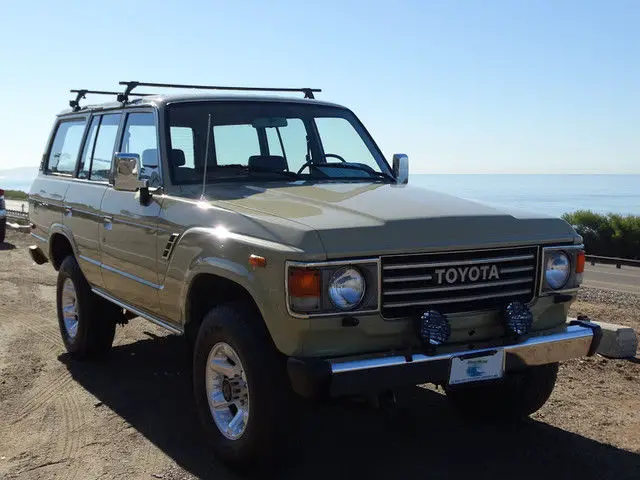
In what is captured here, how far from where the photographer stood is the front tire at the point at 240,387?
369 centimetres

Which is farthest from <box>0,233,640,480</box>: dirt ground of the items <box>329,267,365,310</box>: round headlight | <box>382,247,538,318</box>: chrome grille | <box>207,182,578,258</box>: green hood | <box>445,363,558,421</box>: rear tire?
<box>207,182,578,258</box>: green hood

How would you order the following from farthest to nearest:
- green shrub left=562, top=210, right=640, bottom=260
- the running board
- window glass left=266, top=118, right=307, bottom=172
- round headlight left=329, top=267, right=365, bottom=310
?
green shrub left=562, top=210, right=640, bottom=260 → window glass left=266, top=118, right=307, bottom=172 → the running board → round headlight left=329, top=267, right=365, bottom=310

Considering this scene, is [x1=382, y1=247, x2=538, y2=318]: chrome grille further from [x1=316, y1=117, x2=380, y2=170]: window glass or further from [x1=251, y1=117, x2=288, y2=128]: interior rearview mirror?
[x1=251, y1=117, x2=288, y2=128]: interior rearview mirror

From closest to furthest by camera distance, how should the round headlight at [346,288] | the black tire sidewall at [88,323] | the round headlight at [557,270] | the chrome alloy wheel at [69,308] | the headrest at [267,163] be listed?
the round headlight at [346,288] < the round headlight at [557,270] < the headrest at [267,163] < the black tire sidewall at [88,323] < the chrome alloy wheel at [69,308]

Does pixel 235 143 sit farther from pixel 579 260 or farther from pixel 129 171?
pixel 579 260

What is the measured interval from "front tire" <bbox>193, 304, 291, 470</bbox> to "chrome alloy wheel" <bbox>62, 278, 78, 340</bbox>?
2.70m

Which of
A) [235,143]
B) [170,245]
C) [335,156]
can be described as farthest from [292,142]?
[170,245]

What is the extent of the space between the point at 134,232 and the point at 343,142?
5.58ft

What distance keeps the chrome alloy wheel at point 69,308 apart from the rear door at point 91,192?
50 centimetres

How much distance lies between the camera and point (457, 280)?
3.79 meters

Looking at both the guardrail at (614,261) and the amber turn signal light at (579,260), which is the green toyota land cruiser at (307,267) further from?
the guardrail at (614,261)

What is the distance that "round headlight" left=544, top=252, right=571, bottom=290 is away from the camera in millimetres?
4109

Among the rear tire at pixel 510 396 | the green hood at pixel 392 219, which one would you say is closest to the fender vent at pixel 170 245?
the green hood at pixel 392 219

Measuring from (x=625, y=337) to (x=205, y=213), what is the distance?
11.6ft
